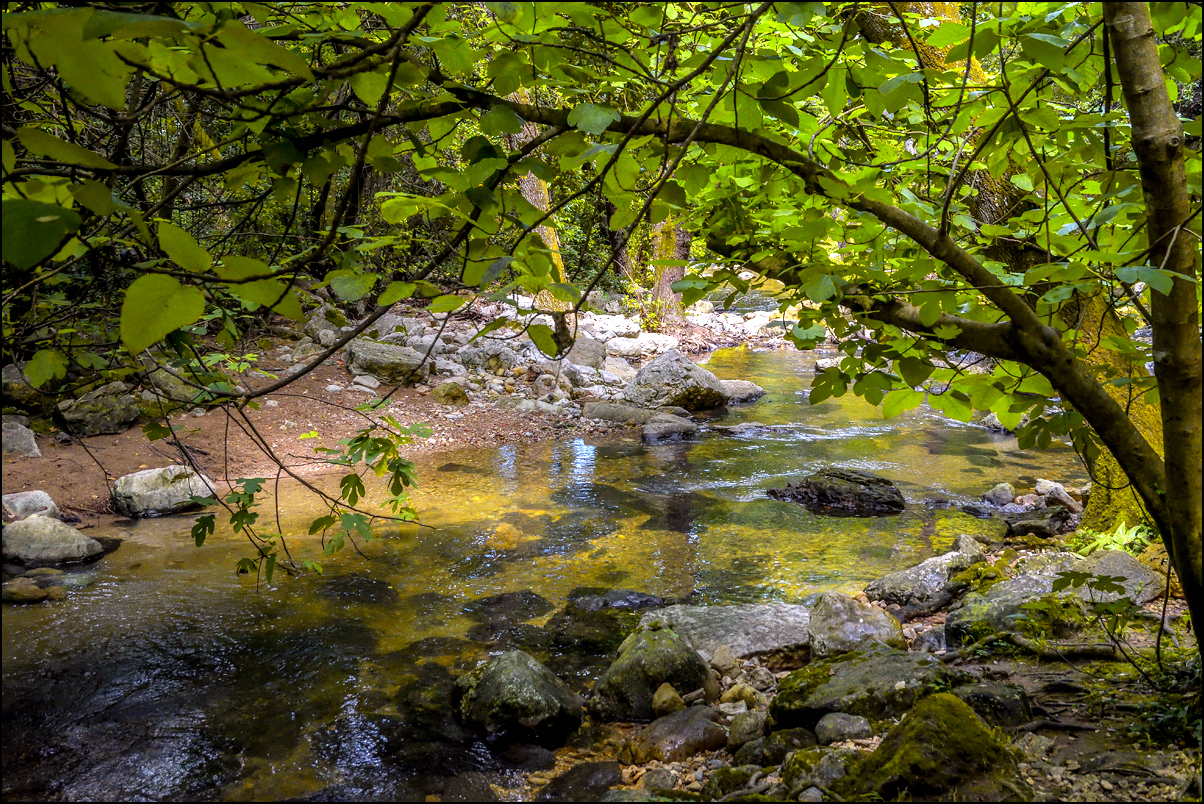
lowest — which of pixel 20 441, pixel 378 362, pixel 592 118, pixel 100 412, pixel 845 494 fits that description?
pixel 845 494

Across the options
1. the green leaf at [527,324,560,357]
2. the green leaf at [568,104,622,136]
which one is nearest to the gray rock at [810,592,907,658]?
the green leaf at [527,324,560,357]

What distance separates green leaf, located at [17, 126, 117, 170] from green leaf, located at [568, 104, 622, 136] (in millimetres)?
773

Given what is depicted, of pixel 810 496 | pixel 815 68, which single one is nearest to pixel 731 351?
pixel 810 496

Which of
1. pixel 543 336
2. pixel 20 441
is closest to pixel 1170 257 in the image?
pixel 543 336

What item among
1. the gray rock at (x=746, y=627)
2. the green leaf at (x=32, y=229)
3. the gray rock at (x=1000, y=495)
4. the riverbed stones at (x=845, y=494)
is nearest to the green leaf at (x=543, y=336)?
the green leaf at (x=32, y=229)

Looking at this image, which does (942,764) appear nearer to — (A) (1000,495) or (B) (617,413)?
(A) (1000,495)

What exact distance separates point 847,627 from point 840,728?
4.00ft

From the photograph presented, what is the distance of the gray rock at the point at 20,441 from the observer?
6421 millimetres

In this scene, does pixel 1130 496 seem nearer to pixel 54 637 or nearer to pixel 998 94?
pixel 998 94

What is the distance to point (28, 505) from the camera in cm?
559

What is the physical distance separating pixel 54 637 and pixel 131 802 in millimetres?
1875

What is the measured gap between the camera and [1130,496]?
183 inches

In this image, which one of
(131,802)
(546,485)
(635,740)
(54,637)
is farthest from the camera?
(546,485)

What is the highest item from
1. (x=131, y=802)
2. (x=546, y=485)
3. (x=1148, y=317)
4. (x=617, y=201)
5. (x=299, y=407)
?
(x=617, y=201)
